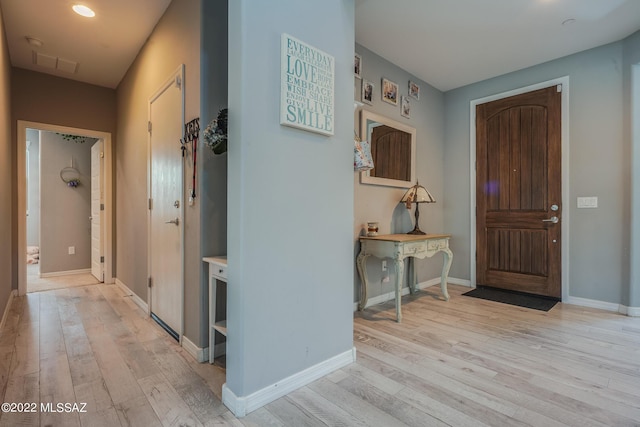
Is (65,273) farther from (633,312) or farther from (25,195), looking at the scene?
(633,312)

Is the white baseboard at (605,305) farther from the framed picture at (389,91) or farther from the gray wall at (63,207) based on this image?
the gray wall at (63,207)

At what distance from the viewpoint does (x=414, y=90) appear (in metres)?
3.85

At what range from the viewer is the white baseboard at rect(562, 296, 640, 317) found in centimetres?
291

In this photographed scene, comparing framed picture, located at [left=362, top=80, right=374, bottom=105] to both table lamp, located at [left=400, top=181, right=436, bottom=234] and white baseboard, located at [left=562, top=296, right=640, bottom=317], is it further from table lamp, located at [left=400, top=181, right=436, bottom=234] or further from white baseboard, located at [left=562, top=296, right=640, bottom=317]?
white baseboard, located at [left=562, top=296, right=640, bottom=317]

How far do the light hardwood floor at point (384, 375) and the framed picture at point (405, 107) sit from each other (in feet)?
7.53

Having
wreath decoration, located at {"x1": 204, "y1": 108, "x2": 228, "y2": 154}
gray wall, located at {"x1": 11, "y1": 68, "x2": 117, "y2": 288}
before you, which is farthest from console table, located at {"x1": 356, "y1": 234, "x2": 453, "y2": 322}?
gray wall, located at {"x1": 11, "y1": 68, "x2": 117, "y2": 288}

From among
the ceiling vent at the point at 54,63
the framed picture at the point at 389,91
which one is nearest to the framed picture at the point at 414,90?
the framed picture at the point at 389,91

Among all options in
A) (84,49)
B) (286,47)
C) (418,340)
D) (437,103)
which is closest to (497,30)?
(437,103)

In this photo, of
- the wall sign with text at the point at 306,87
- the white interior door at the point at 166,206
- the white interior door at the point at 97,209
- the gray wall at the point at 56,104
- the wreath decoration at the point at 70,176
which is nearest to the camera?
the wall sign with text at the point at 306,87

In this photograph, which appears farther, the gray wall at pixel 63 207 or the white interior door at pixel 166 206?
the gray wall at pixel 63 207

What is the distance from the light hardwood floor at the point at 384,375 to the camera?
149 cm

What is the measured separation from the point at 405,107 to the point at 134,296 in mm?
3800

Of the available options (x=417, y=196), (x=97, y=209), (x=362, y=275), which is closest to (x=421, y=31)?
(x=417, y=196)

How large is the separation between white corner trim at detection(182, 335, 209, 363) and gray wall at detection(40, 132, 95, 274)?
395 centimetres
